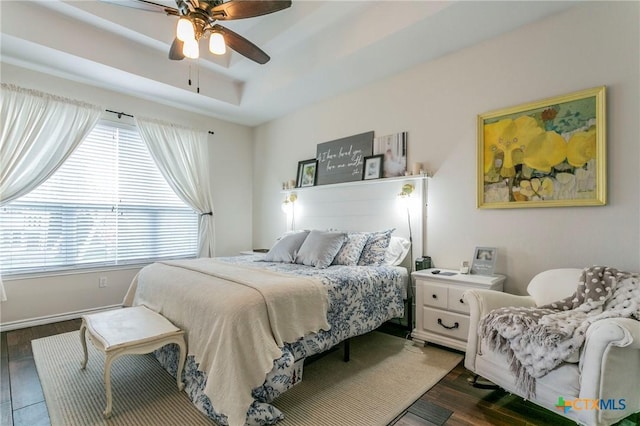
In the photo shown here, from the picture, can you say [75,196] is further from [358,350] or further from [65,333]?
[358,350]

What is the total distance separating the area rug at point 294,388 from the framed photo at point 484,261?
2.45 feet

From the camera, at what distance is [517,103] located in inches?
106

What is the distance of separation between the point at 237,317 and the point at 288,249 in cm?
164

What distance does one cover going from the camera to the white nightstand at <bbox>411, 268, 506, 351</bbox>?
255 centimetres

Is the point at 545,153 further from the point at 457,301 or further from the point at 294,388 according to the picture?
the point at 294,388

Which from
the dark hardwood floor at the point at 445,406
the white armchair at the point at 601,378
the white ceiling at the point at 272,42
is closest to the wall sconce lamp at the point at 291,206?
the white ceiling at the point at 272,42

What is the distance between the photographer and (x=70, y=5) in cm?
276

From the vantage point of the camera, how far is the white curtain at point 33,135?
314cm

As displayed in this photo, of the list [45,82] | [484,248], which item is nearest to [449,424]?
[484,248]

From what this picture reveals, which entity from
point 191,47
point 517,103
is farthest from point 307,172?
point 517,103

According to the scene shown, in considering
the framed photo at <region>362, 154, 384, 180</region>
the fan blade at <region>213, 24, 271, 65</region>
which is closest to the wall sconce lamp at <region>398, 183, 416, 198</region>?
the framed photo at <region>362, 154, 384, 180</region>

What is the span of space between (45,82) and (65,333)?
8.98 ft

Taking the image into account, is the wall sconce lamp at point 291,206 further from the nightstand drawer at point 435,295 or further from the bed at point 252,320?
the nightstand drawer at point 435,295

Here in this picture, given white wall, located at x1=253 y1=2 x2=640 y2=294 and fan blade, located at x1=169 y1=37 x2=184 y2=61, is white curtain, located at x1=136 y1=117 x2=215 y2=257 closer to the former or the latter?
fan blade, located at x1=169 y1=37 x2=184 y2=61
